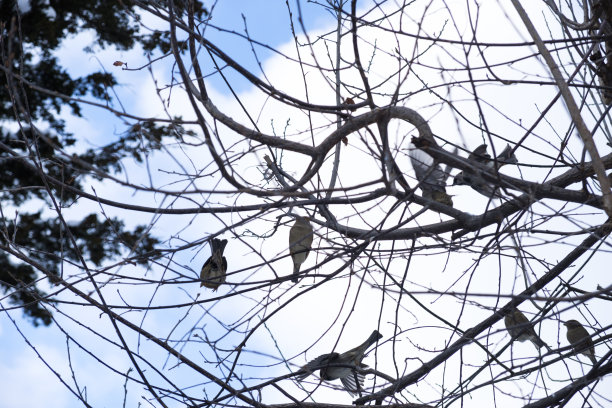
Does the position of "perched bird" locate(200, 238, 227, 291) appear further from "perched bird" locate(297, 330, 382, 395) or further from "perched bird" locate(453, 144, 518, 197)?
"perched bird" locate(453, 144, 518, 197)

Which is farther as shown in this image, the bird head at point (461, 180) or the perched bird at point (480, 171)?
the bird head at point (461, 180)

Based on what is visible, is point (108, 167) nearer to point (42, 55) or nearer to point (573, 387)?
point (42, 55)

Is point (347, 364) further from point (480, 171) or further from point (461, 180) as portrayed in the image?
point (480, 171)

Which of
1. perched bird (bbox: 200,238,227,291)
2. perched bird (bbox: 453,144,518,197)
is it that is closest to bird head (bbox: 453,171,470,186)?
perched bird (bbox: 453,144,518,197)

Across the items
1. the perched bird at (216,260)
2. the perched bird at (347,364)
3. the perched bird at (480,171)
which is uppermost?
the perched bird at (216,260)

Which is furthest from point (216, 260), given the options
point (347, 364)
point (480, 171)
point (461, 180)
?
point (480, 171)

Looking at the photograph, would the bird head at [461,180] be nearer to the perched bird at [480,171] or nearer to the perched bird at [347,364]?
the perched bird at [480,171]

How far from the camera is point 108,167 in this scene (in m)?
7.79

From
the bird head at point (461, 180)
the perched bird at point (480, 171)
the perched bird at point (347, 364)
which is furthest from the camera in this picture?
the perched bird at point (347, 364)

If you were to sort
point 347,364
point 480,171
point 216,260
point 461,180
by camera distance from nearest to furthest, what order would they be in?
point 480,171 → point 461,180 → point 347,364 → point 216,260

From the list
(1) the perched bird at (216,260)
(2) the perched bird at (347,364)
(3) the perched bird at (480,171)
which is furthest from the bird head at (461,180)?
(1) the perched bird at (216,260)

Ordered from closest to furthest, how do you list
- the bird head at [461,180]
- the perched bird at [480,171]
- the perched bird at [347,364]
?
1. the perched bird at [480,171]
2. the bird head at [461,180]
3. the perched bird at [347,364]

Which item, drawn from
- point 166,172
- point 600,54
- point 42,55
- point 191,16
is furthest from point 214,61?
point 42,55

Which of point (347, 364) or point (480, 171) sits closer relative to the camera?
point (480, 171)
